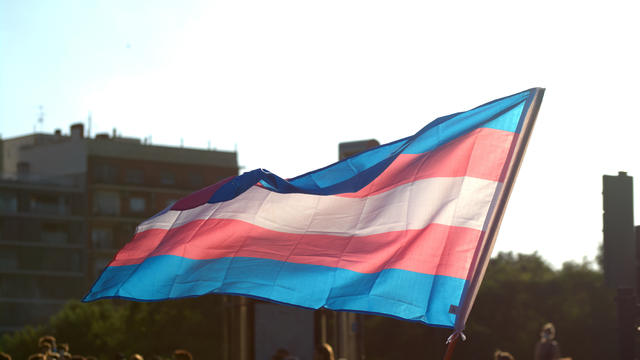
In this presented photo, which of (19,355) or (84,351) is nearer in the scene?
(19,355)

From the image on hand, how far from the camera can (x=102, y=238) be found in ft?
314

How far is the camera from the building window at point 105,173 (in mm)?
95000

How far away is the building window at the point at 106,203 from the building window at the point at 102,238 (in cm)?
164

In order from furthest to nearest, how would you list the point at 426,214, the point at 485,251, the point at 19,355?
the point at 19,355 < the point at 426,214 < the point at 485,251

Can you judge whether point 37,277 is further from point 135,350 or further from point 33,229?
point 135,350

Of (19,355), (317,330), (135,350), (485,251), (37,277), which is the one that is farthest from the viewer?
(37,277)

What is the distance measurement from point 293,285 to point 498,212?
4.54 feet

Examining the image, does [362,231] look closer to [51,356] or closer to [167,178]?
[51,356]

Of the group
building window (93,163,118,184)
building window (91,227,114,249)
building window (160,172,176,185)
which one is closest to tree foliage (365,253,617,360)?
building window (91,227,114,249)

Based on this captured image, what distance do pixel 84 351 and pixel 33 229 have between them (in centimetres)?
2314

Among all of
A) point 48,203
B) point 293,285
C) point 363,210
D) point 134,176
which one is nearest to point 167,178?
point 134,176

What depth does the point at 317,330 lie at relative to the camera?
72.0 feet

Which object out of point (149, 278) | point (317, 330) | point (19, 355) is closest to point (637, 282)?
point (149, 278)

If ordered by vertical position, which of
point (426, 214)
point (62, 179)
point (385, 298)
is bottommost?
point (385, 298)
